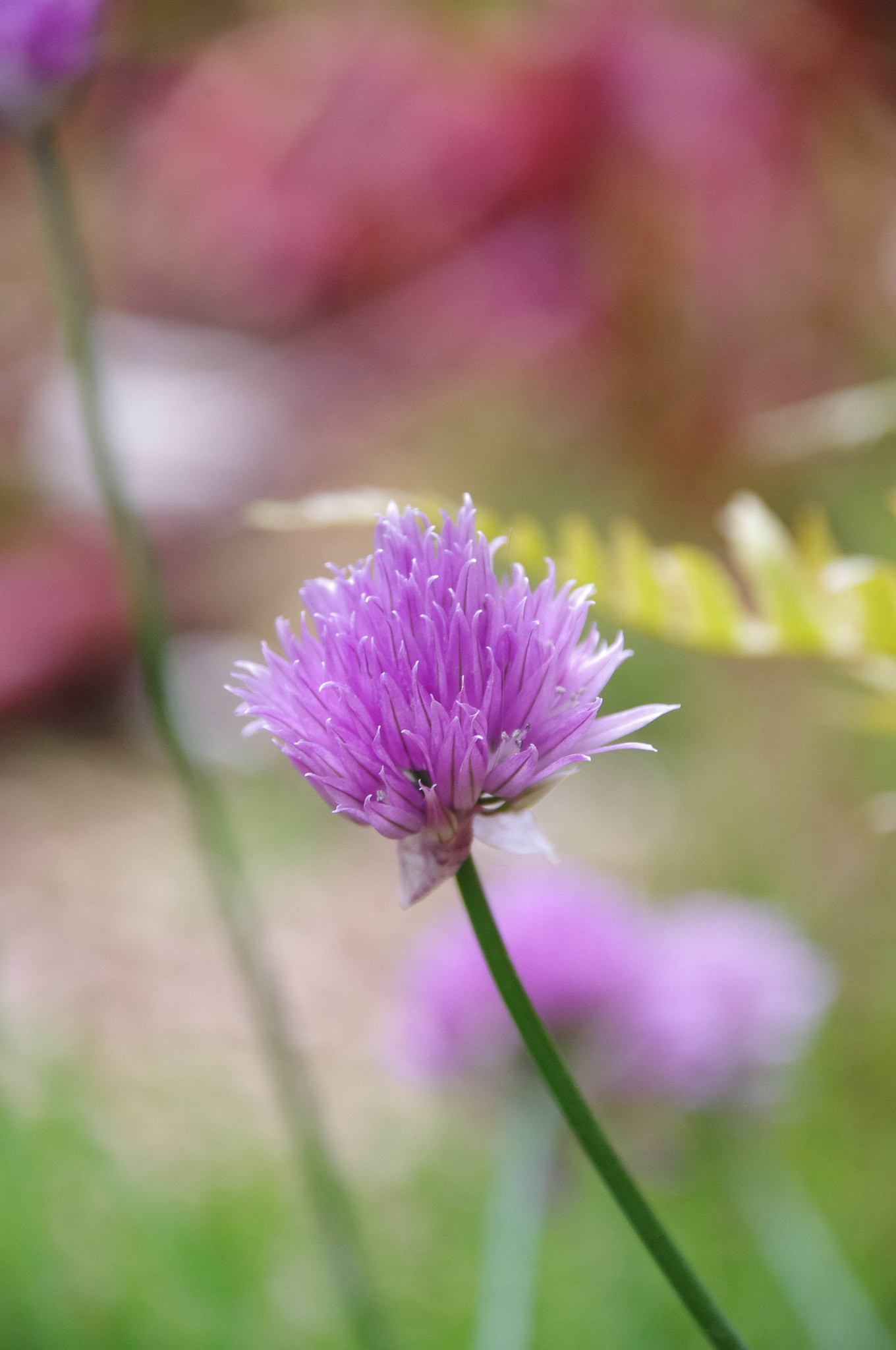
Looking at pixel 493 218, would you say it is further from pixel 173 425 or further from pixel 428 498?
pixel 428 498

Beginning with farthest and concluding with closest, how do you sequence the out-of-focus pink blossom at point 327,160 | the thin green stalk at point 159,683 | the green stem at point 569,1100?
the out-of-focus pink blossom at point 327,160 → the thin green stalk at point 159,683 → the green stem at point 569,1100

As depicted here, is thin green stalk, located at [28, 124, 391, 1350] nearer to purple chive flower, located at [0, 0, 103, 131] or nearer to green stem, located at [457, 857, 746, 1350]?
purple chive flower, located at [0, 0, 103, 131]

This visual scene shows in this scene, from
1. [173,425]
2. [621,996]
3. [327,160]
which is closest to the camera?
[621,996]

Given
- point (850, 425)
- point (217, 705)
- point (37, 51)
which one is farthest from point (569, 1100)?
point (217, 705)

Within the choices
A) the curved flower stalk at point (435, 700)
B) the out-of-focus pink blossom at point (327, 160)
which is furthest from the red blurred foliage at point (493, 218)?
the curved flower stalk at point (435, 700)

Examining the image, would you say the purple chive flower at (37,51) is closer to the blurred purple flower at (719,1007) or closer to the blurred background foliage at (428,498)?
the blurred background foliage at (428,498)

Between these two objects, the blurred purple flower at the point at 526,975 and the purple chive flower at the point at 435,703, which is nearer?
the purple chive flower at the point at 435,703
